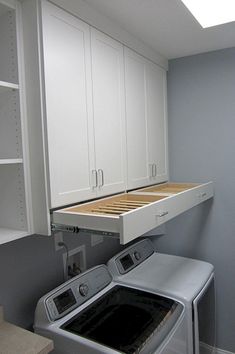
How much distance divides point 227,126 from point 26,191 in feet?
5.48

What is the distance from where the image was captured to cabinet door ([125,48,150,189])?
1859 mm

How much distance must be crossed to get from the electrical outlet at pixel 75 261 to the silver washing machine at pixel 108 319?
8.2 inches

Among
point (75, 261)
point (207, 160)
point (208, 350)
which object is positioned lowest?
point (208, 350)

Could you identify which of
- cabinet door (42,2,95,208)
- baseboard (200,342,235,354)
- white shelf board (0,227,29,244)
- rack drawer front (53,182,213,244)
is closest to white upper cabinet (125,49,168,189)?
rack drawer front (53,182,213,244)

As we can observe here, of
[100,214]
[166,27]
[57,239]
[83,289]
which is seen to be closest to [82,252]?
[57,239]

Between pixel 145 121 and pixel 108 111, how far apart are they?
483 mm

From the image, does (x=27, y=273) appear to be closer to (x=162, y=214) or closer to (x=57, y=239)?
(x=57, y=239)

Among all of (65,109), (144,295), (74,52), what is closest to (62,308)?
(144,295)

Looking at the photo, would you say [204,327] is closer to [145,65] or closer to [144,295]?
[144,295]

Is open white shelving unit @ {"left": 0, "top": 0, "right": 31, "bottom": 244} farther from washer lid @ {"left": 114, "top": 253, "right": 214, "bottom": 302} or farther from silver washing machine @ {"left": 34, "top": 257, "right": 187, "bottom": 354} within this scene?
washer lid @ {"left": 114, "top": 253, "right": 214, "bottom": 302}

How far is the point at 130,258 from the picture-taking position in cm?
213

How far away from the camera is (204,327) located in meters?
2.01

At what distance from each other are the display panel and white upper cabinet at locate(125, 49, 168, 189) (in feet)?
2.42

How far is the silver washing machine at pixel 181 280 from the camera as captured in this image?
1698mm
